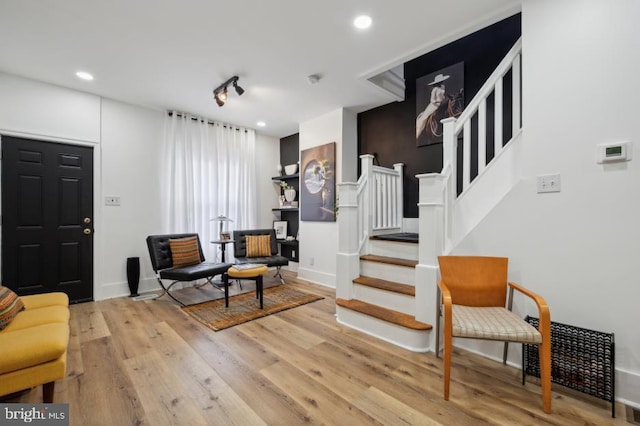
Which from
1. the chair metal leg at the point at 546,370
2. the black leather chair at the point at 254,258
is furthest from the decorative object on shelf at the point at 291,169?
the chair metal leg at the point at 546,370

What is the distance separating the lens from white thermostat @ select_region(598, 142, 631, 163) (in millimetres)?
1648

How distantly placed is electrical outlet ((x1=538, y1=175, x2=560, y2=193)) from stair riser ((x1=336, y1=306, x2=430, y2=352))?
1367 mm

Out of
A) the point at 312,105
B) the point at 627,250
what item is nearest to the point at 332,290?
the point at 312,105

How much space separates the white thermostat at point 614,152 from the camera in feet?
5.41

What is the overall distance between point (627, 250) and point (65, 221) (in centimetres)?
535

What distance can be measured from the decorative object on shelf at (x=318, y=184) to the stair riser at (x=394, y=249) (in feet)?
3.70

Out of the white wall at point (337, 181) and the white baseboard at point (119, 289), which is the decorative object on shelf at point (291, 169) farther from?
the white baseboard at point (119, 289)

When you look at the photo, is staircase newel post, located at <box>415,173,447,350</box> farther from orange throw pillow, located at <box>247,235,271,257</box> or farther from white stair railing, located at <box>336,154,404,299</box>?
orange throw pillow, located at <box>247,235,271,257</box>

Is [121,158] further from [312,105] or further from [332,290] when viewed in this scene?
[332,290]

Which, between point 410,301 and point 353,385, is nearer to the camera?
point 353,385

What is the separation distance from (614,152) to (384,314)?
1953 millimetres

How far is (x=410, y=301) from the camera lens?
98.3 inches

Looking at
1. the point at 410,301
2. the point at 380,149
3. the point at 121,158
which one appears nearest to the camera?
the point at 410,301

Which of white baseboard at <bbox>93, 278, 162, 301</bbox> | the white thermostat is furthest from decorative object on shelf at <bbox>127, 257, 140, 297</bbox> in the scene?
the white thermostat
